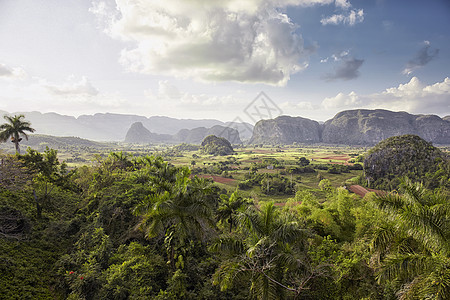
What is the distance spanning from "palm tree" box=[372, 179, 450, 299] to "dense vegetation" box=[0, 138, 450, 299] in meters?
0.03

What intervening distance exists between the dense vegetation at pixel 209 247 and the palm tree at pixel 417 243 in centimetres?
3

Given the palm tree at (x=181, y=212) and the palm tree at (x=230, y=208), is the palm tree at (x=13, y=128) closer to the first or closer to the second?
the palm tree at (x=181, y=212)

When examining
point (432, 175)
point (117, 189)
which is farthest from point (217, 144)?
point (117, 189)

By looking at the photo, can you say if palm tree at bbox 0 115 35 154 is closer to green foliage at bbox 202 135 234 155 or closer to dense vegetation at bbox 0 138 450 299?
dense vegetation at bbox 0 138 450 299

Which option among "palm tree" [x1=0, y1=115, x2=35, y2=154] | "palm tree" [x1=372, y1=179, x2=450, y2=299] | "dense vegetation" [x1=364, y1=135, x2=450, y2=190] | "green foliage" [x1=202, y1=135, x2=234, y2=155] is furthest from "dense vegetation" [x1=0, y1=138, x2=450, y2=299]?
"green foliage" [x1=202, y1=135, x2=234, y2=155]

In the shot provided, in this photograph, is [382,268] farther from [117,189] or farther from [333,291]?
[117,189]

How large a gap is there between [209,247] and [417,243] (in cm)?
802

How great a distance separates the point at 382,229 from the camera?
7883 millimetres

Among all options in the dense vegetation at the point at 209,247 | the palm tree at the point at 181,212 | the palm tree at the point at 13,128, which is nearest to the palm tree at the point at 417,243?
the dense vegetation at the point at 209,247

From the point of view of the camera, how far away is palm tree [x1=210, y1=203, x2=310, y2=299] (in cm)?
772

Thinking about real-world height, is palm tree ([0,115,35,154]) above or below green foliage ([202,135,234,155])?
→ above

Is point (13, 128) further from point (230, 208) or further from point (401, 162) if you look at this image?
point (401, 162)

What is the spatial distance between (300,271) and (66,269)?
13380 millimetres

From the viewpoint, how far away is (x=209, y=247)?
357 inches
